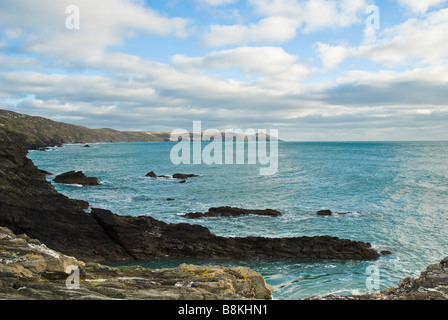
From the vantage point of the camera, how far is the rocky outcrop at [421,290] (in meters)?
7.21

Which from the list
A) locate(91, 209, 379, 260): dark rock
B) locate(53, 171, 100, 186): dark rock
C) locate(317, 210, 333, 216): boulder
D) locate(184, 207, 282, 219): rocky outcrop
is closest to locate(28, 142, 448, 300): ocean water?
locate(91, 209, 379, 260): dark rock

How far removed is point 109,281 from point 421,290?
831 cm

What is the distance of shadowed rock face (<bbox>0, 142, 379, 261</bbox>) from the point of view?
20500 mm

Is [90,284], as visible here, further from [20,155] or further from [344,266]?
[20,155]

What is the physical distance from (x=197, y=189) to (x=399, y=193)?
31.0 m

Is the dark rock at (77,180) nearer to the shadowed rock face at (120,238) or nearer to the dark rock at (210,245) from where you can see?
the shadowed rock face at (120,238)

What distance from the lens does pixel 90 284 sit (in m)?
7.77

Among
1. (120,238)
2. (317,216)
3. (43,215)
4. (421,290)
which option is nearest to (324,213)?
(317,216)

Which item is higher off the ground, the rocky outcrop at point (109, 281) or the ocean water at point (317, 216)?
the rocky outcrop at point (109, 281)

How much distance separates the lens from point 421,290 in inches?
309

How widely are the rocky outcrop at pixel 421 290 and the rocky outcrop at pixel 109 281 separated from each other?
2.38m

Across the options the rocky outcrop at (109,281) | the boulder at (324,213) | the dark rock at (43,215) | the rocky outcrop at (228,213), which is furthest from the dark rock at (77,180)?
the rocky outcrop at (109,281)

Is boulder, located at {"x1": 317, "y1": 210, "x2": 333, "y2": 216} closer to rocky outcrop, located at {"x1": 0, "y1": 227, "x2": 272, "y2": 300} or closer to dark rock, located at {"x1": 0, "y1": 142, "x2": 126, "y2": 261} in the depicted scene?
dark rock, located at {"x1": 0, "y1": 142, "x2": 126, "y2": 261}
